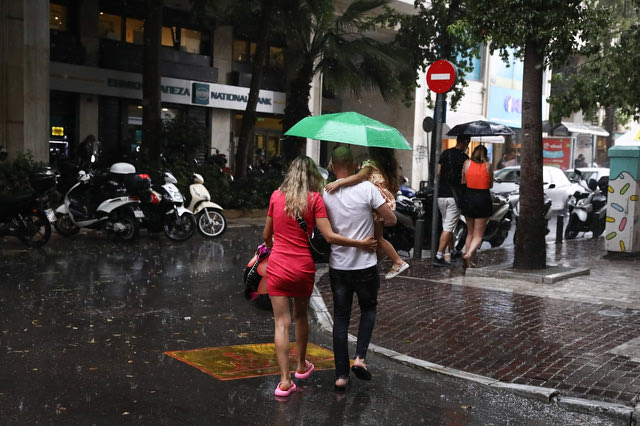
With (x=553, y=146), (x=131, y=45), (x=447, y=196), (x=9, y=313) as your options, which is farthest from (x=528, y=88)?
(x=553, y=146)

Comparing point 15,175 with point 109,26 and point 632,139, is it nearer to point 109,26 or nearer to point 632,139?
point 109,26

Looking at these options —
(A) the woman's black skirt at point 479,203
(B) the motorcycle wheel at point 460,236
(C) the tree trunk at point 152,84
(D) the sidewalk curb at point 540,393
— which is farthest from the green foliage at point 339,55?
(D) the sidewalk curb at point 540,393

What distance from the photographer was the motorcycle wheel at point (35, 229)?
11.8 m

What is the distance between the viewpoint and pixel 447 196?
11070mm

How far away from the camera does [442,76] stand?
1126 cm

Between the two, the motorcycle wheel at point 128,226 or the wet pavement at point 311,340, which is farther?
the motorcycle wheel at point 128,226

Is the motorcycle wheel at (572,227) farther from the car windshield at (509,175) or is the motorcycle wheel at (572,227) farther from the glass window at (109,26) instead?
the glass window at (109,26)

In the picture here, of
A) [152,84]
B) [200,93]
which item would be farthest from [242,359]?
A: [200,93]

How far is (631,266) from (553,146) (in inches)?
960

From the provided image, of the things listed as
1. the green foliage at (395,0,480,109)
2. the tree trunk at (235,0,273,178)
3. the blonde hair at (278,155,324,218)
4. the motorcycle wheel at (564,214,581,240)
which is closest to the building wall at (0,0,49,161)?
the tree trunk at (235,0,273,178)

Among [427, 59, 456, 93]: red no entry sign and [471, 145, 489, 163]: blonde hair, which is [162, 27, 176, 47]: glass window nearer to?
[427, 59, 456, 93]: red no entry sign

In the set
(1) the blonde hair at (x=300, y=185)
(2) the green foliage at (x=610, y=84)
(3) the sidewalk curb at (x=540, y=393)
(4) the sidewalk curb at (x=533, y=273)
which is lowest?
(3) the sidewalk curb at (x=540, y=393)

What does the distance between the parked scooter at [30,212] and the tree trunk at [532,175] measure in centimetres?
726

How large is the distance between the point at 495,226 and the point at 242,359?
864cm
